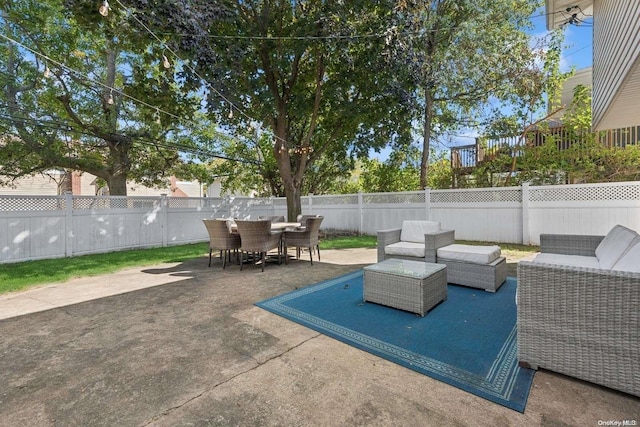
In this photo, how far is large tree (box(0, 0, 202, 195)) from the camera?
7.46 m

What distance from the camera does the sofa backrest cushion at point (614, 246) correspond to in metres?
2.59

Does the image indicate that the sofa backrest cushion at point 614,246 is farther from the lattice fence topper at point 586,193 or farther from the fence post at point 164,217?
the fence post at point 164,217

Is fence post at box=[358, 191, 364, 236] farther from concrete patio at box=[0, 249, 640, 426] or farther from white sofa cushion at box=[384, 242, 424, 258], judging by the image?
concrete patio at box=[0, 249, 640, 426]

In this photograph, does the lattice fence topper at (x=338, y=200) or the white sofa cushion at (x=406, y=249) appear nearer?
the white sofa cushion at (x=406, y=249)

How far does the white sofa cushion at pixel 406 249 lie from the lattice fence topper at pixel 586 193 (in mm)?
4266

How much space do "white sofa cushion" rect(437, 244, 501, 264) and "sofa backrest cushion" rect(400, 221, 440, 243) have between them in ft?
1.61

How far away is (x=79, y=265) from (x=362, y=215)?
24.8 ft

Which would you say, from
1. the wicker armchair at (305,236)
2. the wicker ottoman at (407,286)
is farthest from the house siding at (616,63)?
the wicker armchair at (305,236)

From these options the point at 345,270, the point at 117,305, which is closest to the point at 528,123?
the point at 345,270

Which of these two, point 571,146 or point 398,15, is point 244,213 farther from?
point 571,146

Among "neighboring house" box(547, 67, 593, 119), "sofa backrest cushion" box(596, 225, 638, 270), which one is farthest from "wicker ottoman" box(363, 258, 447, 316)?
"neighboring house" box(547, 67, 593, 119)

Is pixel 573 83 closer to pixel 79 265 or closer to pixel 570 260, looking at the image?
→ pixel 570 260

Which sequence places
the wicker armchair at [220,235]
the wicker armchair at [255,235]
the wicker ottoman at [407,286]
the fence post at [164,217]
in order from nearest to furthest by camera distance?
the wicker ottoman at [407,286] < the wicker armchair at [255,235] < the wicker armchair at [220,235] < the fence post at [164,217]

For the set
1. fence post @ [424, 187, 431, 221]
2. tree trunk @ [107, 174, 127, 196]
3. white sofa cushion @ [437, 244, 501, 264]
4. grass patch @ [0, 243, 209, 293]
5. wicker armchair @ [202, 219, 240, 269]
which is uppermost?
tree trunk @ [107, 174, 127, 196]
